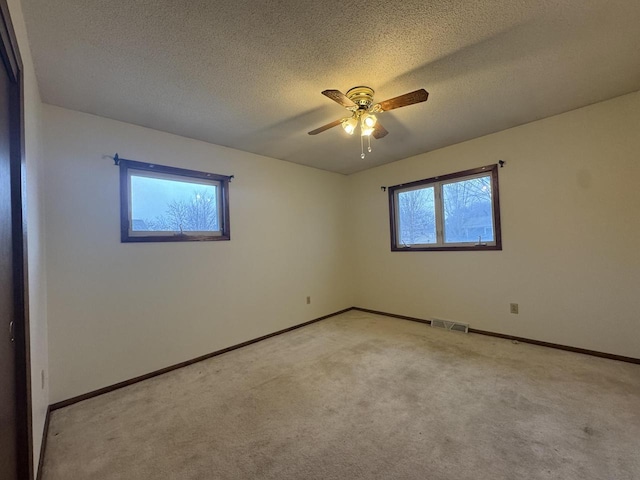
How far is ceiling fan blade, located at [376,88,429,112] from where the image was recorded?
1.83 meters

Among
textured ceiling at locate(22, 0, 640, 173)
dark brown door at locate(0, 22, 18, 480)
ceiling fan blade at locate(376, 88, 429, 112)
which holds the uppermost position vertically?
textured ceiling at locate(22, 0, 640, 173)

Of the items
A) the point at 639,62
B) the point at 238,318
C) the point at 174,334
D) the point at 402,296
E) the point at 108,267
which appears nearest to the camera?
the point at 639,62

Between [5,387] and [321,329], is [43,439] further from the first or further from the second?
[321,329]

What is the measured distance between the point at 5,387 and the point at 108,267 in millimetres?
1641

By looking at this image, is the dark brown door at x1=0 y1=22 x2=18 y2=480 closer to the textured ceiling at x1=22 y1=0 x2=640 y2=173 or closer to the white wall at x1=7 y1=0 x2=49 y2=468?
the white wall at x1=7 y1=0 x2=49 y2=468

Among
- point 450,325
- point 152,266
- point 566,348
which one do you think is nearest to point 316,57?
point 152,266

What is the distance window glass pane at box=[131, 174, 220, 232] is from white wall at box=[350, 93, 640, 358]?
296 cm

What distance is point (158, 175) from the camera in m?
2.89

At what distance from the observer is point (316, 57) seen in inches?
73.4

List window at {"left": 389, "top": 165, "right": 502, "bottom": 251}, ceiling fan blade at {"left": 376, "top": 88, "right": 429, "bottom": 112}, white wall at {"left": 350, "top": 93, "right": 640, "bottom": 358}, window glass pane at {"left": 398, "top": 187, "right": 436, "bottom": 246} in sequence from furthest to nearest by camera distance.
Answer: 1. window glass pane at {"left": 398, "top": 187, "right": 436, "bottom": 246}
2. window at {"left": 389, "top": 165, "right": 502, "bottom": 251}
3. white wall at {"left": 350, "top": 93, "right": 640, "bottom": 358}
4. ceiling fan blade at {"left": 376, "top": 88, "right": 429, "bottom": 112}

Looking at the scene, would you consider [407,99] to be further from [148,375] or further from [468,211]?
[148,375]

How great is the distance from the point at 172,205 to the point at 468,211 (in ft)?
11.9

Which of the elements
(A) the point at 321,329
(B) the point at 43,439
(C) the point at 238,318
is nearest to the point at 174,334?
(C) the point at 238,318

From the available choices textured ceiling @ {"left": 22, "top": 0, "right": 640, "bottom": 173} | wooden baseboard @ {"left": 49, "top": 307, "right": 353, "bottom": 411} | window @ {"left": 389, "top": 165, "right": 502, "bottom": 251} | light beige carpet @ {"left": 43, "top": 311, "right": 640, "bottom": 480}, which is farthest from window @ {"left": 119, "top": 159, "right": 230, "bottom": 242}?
window @ {"left": 389, "top": 165, "right": 502, "bottom": 251}
